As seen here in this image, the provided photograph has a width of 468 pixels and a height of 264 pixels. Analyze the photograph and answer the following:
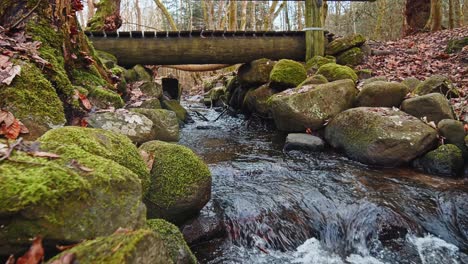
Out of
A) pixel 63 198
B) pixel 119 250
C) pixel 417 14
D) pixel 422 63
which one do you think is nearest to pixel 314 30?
pixel 422 63

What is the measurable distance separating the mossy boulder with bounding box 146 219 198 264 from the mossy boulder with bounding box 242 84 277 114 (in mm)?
5483

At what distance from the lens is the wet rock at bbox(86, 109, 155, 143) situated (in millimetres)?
3865

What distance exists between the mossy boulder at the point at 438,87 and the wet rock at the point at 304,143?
2.06 meters

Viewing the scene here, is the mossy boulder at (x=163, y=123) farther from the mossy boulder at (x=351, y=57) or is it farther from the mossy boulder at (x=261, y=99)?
the mossy boulder at (x=351, y=57)

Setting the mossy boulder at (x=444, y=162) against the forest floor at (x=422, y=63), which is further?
the forest floor at (x=422, y=63)

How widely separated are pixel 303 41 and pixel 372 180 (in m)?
5.44

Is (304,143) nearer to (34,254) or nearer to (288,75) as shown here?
(288,75)

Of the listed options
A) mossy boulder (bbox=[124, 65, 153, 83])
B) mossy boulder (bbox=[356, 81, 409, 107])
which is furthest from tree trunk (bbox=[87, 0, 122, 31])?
mossy boulder (bbox=[356, 81, 409, 107])

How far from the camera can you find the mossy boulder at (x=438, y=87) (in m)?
5.88

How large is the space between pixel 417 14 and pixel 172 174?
14445 millimetres

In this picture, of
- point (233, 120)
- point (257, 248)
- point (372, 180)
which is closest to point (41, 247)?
point (257, 248)

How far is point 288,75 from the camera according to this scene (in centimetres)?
728

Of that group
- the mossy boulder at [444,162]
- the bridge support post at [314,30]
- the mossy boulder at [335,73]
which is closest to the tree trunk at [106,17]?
the bridge support post at [314,30]

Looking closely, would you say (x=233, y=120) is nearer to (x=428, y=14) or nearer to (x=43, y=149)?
(x=43, y=149)
